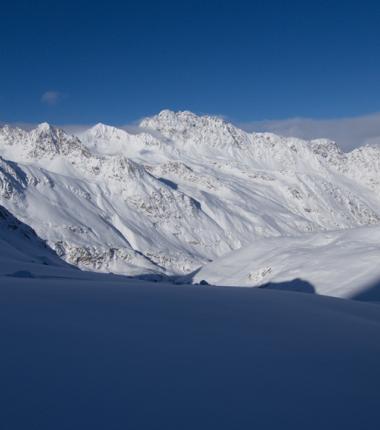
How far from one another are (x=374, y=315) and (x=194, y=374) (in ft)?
21.7

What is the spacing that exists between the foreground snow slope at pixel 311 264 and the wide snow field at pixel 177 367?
3162cm

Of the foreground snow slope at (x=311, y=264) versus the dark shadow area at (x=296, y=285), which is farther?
the dark shadow area at (x=296, y=285)

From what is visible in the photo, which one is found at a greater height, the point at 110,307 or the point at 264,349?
the point at 110,307

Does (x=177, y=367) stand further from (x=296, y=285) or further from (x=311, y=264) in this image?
(x=311, y=264)

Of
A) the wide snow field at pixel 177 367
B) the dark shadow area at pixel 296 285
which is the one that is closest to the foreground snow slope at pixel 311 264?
the dark shadow area at pixel 296 285

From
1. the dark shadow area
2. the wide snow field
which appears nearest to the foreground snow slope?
the dark shadow area

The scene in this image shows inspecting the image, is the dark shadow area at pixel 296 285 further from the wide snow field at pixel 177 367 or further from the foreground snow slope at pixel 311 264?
the wide snow field at pixel 177 367

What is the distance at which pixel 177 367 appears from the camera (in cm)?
564

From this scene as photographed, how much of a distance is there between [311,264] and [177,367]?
1862 inches

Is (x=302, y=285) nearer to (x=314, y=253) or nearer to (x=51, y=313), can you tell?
(x=314, y=253)

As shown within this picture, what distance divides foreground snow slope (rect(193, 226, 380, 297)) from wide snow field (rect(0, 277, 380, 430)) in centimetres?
3162

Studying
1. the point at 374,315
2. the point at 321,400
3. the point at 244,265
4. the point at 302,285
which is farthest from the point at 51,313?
the point at 244,265

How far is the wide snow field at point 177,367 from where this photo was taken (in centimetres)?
459

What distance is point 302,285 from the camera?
45719 mm
